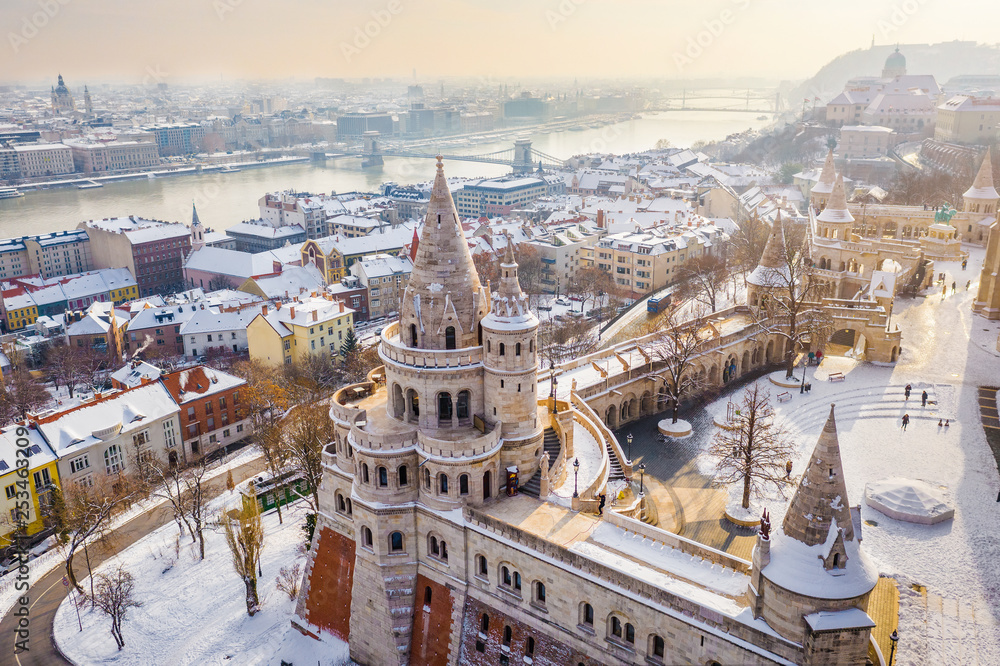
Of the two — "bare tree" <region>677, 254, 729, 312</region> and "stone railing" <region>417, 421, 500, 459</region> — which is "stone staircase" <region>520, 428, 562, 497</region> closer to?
"stone railing" <region>417, 421, 500, 459</region>

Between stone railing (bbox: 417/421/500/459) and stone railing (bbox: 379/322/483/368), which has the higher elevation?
stone railing (bbox: 379/322/483/368)

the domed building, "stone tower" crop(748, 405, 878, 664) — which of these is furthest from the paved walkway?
the domed building

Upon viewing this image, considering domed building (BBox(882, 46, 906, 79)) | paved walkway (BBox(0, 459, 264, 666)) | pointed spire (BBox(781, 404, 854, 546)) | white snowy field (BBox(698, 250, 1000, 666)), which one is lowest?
paved walkway (BBox(0, 459, 264, 666))

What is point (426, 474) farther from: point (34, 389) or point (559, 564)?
point (34, 389)

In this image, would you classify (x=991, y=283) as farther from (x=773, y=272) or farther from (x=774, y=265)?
(x=773, y=272)

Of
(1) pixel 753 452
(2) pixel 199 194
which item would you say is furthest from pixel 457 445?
(2) pixel 199 194

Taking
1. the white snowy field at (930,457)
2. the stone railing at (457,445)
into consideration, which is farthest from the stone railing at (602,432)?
the stone railing at (457,445)

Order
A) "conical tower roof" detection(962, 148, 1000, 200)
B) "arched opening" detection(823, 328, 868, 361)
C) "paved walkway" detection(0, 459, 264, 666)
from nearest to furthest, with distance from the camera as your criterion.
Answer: "paved walkway" detection(0, 459, 264, 666) → "arched opening" detection(823, 328, 868, 361) → "conical tower roof" detection(962, 148, 1000, 200)
